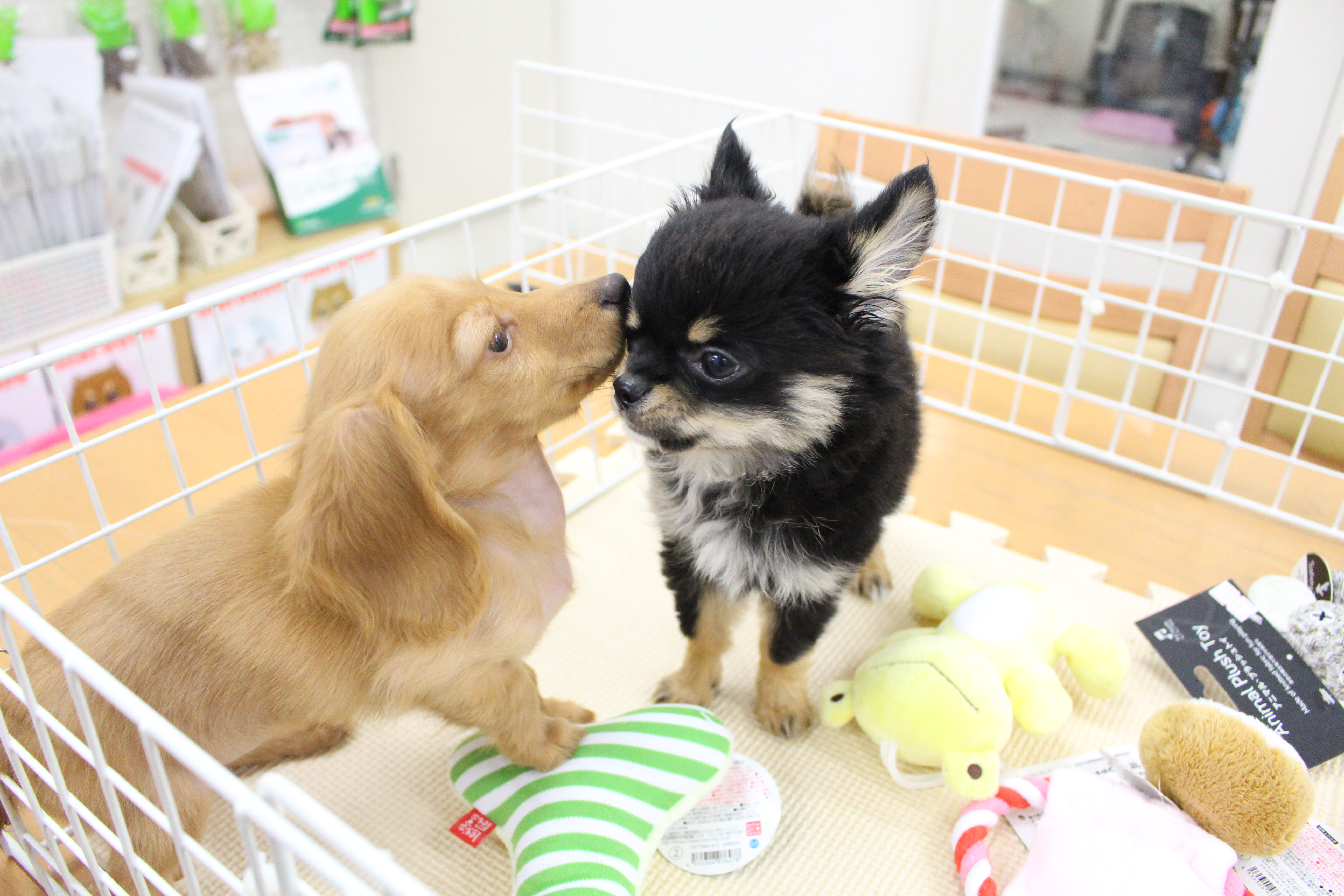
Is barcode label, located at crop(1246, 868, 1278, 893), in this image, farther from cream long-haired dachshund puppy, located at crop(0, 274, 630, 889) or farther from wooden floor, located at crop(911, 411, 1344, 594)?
cream long-haired dachshund puppy, located at crop(0, 274, 630, 889)

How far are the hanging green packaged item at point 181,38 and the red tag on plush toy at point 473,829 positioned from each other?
233cm

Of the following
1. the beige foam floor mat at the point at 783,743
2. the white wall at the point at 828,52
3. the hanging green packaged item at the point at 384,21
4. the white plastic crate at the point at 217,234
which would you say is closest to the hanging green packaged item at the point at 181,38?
the white plastic crate at the point at 217,234

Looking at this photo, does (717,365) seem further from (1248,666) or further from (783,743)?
(1248,666)

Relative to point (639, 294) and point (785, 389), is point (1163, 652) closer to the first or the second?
point (785, 389)

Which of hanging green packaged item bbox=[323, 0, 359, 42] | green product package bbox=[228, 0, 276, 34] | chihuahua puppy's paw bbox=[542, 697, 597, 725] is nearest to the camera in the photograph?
chihuahua puppy's paw bbox=[542, 697, 597, 725]

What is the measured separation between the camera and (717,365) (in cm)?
105

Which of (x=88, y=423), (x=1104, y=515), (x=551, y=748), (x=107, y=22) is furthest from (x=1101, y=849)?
(x=107, y=22)

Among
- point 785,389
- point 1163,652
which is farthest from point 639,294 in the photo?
point 1163,652

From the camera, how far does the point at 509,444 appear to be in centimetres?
113

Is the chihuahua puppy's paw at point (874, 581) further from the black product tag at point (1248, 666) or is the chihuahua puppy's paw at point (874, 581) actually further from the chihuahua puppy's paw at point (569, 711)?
the chihuahua puppy's paw at point (569, 711)

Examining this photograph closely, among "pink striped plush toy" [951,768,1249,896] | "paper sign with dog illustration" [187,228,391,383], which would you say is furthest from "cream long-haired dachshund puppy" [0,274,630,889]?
"paper sign with dog illustration" [187,228,391,383]

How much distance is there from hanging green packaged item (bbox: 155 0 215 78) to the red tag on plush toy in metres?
2.33

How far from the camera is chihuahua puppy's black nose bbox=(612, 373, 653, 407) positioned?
107cm

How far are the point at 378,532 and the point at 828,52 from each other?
2.35 m
